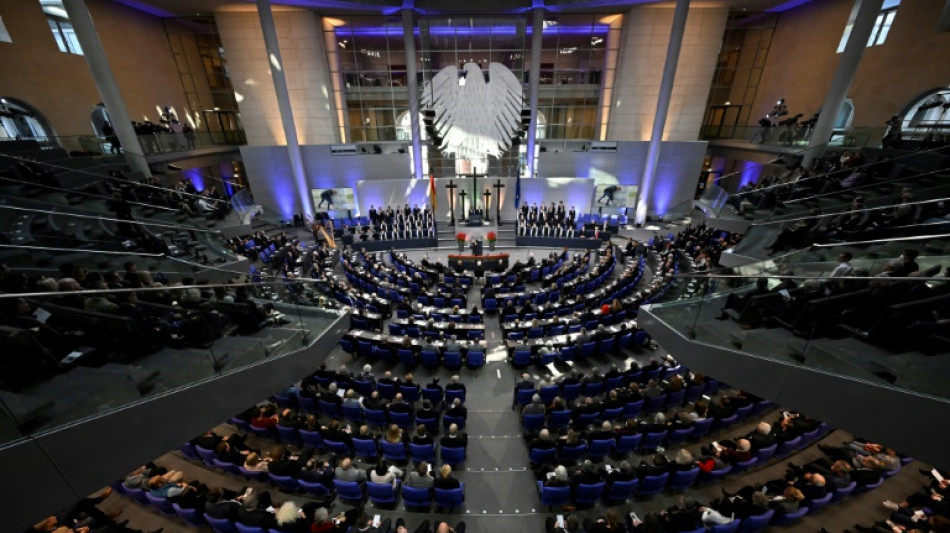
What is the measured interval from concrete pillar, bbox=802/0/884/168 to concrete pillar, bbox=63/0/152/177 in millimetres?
29783

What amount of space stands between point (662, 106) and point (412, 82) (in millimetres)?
14792

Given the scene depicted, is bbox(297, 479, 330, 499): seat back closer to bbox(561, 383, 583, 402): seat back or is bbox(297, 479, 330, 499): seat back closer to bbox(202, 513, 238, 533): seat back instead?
bbox(202, 513, 238, 533): seat back

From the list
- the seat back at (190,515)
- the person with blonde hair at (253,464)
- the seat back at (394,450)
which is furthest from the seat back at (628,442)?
the seat back at (190,515)

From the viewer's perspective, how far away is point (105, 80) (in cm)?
1472

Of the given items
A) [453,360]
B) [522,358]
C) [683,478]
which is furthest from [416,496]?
[683,478]

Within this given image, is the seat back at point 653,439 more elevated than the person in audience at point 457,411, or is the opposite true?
the person in audience at point 457,411

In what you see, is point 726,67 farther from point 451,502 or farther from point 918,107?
point 451,502

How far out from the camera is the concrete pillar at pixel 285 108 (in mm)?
18422

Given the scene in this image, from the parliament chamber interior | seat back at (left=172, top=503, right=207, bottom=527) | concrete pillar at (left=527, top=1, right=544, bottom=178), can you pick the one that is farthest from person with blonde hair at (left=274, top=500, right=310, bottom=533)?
concrete pillar at (left=527, top=1, right=544, bottom=178)

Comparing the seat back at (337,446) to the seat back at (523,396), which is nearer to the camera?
the seat back at (337,446)

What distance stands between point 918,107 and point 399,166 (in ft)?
84.1

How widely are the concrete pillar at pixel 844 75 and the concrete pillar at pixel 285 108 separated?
2598cm

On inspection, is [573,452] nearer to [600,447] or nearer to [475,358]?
[600,447]

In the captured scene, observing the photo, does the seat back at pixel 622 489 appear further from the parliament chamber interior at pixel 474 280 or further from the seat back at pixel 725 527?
the seat back at pixel 725 527
